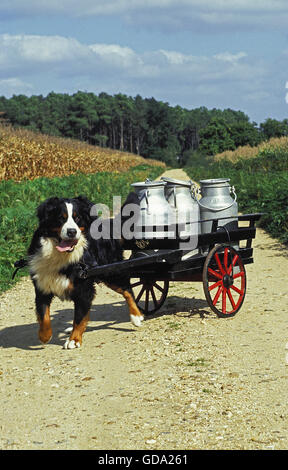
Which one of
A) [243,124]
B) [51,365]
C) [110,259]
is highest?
[243,124]

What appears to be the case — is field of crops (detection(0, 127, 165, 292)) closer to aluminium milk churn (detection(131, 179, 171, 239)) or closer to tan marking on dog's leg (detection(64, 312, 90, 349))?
tan marking on dog's leg (detection(64, 312, 90, 349))

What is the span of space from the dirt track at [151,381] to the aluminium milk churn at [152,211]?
3.44 ft

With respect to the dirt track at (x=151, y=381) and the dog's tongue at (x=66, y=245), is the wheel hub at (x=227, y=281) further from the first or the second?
the dog's tongue at (x=66, y=245)

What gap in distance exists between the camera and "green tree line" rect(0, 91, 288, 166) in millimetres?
107438

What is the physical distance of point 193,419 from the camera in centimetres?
384

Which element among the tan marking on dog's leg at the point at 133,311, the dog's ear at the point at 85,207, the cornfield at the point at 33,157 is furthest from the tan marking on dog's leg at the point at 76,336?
the cornfield at the point at 33,157

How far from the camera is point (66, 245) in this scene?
5.25 metres

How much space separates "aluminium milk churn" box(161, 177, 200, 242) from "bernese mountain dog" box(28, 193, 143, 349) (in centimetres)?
106

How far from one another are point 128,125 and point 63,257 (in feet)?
427

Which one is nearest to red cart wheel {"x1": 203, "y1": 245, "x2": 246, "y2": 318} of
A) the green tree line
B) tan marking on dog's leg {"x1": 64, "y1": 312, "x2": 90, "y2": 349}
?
tan marking on dog's leg {"x1": 64, "y1": 312, "x2": 90, "y2": 349}

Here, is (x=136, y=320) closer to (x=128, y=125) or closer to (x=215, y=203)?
(x=215, y=203)

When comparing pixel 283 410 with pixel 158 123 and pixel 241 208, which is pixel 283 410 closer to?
pixel 241 208
